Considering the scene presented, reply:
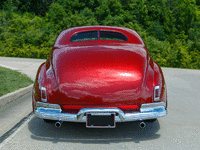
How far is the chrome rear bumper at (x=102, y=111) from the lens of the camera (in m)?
3.96

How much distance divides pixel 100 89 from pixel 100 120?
0.42m

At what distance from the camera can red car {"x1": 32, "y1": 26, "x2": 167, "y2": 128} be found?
400 centimetres

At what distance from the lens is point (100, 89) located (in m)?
4.05

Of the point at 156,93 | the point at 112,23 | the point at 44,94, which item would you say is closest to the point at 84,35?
the point at 44,94

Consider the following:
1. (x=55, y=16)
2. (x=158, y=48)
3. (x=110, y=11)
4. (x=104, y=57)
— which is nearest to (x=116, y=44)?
(x=104, y=57)

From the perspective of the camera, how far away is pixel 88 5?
41.3m

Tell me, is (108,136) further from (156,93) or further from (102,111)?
(156,93)

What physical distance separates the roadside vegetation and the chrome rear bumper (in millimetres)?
22715

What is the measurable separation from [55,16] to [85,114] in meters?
34.3

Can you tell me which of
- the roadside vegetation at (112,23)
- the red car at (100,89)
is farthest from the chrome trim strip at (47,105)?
the roadside vegetation at (112,23)

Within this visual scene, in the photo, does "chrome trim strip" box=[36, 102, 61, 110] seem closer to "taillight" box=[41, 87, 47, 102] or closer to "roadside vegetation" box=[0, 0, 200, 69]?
"taillight" box=[41, 87, 47, 102]

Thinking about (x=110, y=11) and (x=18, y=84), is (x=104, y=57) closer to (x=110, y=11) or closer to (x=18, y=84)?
(x=18, y=84)

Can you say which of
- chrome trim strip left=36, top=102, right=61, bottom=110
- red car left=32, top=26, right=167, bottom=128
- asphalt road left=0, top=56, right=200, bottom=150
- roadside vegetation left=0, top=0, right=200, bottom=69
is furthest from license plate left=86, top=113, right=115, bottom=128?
roadside vegetation left=0, top=0, right=200, bottom=69

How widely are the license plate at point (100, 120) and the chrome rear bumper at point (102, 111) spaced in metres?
0.06
